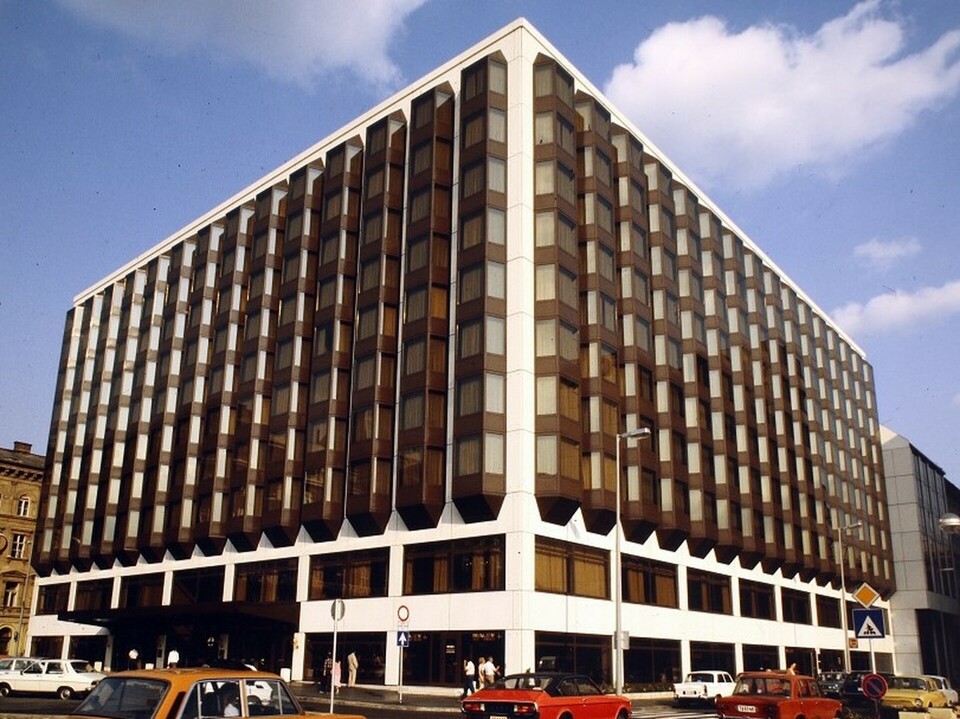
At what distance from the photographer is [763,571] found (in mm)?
67188

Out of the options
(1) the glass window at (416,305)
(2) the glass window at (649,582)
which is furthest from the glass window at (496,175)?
(2) the glass window at (649,582)

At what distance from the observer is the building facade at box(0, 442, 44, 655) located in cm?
8112

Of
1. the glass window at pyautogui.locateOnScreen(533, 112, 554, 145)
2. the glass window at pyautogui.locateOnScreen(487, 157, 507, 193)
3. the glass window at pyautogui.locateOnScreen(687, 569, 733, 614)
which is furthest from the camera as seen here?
the glass window at pyautogui.locateOnScreen(687, 569, 733, 614)

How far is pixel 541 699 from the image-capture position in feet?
64.8

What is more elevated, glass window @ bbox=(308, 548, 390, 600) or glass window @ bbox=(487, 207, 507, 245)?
glass window @ bbox=(487, 207, 507, 245)

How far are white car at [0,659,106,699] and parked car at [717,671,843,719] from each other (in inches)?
959

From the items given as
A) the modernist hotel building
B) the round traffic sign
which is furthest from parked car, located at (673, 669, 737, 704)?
the round traffic sign

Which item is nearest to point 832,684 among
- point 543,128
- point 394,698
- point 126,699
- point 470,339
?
point 394,698

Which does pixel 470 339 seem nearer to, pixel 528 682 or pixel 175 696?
pixel 528 682

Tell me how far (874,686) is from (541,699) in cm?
709

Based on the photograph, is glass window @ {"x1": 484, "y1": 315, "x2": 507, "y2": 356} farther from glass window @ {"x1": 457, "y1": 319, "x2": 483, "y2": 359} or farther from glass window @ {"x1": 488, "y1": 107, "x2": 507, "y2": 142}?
glass window @ {"x1": 488, "y1": 107, "x2": 507, "y2": 142}

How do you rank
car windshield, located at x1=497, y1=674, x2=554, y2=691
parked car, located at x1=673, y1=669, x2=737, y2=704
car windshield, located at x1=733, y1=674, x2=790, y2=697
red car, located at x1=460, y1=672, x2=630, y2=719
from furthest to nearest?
parked car, located at x1=673, y1=669, x2=737, y2=704
car windshield, located at x1=733, y1=674, x2=790, y2=697
car windshield, located at x1=497, y1=674, x2=554, y2=691
red car, located at x1=460, y1=672, x2=630, y2=719

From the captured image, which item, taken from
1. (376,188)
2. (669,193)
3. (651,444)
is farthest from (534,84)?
(651,444)

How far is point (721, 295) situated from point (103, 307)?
53.0 metres
